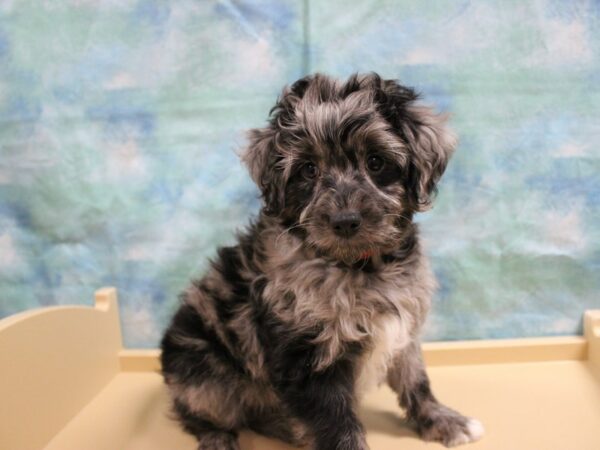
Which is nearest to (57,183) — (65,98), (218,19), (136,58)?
(65,98)

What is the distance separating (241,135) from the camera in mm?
2898

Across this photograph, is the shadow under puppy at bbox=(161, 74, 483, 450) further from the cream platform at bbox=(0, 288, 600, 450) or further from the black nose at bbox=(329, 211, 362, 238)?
the cream platform at bbox=(0, 288, 600, 450)

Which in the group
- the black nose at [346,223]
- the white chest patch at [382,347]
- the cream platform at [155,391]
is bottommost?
the cream platform at [155,391]

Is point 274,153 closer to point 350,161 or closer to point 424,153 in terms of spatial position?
point 350,161

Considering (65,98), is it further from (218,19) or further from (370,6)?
(370,6)

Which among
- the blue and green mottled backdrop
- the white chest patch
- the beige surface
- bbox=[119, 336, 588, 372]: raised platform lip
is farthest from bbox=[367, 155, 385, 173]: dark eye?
the beige surface

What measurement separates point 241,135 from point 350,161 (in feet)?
3.20

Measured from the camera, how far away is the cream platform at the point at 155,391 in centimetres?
240

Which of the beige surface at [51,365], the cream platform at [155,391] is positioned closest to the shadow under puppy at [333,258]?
the cream platform at [155,391]

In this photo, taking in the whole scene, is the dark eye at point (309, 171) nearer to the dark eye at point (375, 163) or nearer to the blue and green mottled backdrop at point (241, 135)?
the dark eye at point (375, 163)

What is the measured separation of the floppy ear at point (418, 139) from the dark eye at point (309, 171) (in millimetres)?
312

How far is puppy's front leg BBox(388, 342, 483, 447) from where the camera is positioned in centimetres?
242

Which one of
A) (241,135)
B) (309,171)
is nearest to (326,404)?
(309,171)

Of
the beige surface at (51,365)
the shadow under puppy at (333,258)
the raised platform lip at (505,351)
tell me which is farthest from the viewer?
the raised platform lip at (505,351)
